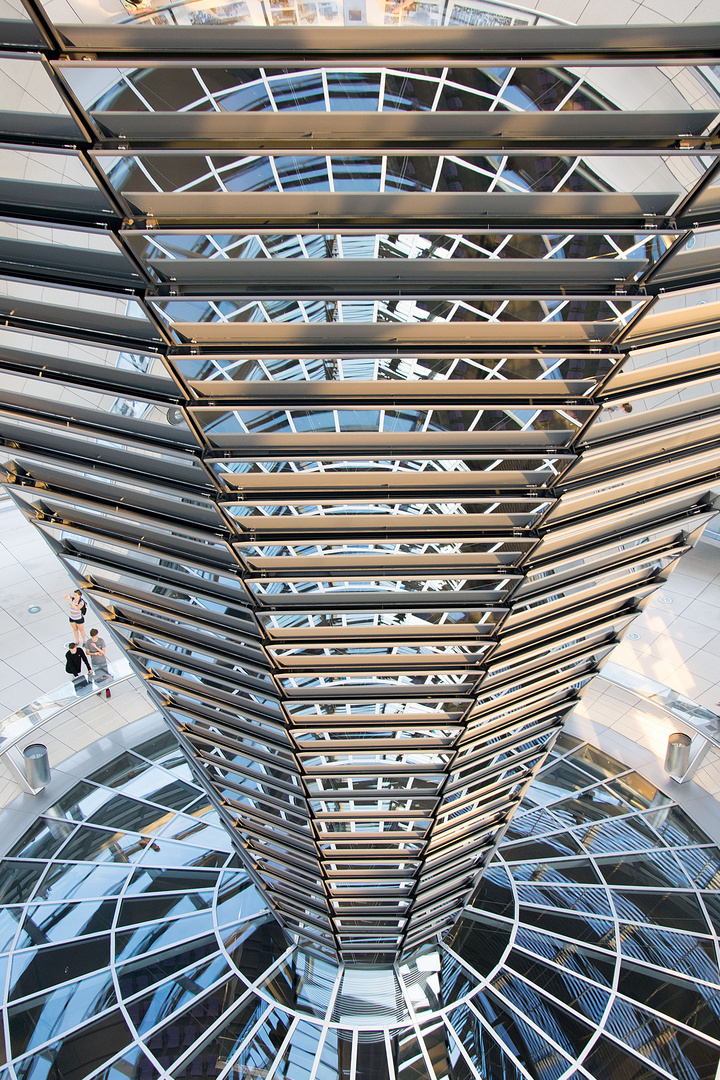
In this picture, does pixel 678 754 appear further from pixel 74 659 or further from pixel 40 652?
pixel 40 652

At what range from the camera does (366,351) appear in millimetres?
6250

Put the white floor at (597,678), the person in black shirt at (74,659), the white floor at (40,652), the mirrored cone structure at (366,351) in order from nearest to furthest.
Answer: the mirrored cone structure at (366,351), the white floor at (597,678), the white floor at (40,652), the person in black shirt at (74,659)

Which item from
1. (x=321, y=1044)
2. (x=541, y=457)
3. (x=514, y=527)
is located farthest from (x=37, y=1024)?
(x=541, y=457)

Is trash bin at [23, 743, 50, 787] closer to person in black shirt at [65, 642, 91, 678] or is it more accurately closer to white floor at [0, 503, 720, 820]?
white floor at [0, 503, 720, 820]

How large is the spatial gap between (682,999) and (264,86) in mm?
17727

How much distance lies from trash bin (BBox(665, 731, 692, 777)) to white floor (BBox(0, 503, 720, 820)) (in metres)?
0.39

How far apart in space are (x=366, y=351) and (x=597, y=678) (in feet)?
62.4

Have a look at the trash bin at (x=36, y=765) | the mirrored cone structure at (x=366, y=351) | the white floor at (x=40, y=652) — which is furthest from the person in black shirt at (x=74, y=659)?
the mirrored cone structure at (x=366, y=351)

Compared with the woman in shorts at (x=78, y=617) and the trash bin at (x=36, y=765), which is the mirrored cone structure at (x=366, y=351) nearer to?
the trash bin at (x=36, y=765)

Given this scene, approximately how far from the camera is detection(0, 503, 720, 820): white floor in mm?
20781

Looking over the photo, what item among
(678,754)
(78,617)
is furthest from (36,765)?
(678,754)

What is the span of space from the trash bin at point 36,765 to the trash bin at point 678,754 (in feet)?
53.9

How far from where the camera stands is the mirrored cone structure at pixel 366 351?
4.94m

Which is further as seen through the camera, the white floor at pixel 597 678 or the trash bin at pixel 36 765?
the white floor at pixel 597 678
